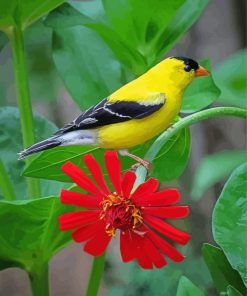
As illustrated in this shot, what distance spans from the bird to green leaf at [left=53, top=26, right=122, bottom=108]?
0.20 meters

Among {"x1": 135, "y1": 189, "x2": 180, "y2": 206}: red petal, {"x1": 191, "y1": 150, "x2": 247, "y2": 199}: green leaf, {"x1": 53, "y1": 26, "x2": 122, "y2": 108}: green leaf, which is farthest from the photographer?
{"x1": 191, "y1": 150, "x2": 247, "y2": 199}: green leaf

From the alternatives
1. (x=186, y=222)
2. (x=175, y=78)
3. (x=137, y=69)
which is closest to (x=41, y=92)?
(x=186, y=222)

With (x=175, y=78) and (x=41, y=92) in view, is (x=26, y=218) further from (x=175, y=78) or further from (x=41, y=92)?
(x=41, y=92)

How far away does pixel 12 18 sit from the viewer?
0.61m

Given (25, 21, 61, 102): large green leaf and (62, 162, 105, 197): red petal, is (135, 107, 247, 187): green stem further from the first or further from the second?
(25, 21, 61, 102): large green leaf

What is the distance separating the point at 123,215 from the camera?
0.45m

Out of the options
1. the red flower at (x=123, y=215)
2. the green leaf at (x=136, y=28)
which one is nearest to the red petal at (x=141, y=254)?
the red flower at (x=123, y=215)

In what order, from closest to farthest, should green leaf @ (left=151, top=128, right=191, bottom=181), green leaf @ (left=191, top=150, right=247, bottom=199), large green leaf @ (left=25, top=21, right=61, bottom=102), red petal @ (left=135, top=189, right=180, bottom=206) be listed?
red petal @ (left=135, top=189, right=180, bottom=206) → green leaf @ (left=151, top=128, right=191, bottom=181) → green leaf @ (left=191, top=150, right=247, bottom=199) → large green leaf @ (left=25, top=21, right=61, bottom=102)

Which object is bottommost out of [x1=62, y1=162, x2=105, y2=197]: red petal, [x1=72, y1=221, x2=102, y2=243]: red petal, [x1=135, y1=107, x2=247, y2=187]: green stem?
[x1=72, y1=221, x2=102, y2=243]: red petal

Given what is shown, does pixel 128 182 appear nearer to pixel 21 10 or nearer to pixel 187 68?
pixel 187 68

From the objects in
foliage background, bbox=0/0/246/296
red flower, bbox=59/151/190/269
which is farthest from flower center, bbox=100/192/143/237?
foliage background, bbox=0/0/246/296

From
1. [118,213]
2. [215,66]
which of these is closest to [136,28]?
[118,213]

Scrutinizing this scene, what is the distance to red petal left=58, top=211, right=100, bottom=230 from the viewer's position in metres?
0.44

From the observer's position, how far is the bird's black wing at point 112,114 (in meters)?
0.47
